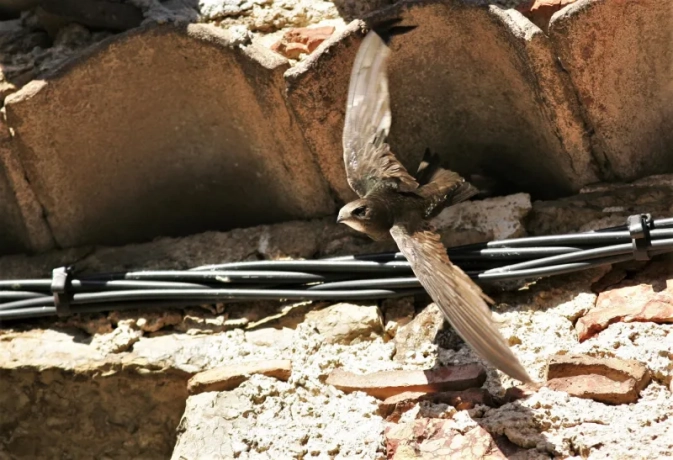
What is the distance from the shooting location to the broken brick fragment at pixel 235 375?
2320 millimetres

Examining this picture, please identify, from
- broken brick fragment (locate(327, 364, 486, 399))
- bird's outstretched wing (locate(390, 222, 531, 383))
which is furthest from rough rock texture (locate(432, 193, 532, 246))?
broken brick fragment (locate(327, 364, 486, 399))

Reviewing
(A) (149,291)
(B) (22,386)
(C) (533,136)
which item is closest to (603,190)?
(C) (533,136)

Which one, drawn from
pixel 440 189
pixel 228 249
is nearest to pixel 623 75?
pixel 440 189

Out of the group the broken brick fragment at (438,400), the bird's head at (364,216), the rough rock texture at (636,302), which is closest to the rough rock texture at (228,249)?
the bird's head at (364,216)

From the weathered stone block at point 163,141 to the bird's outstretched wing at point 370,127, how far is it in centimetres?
13

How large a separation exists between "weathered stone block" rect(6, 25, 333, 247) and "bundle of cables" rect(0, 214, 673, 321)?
27 centimetres

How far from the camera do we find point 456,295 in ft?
7.28

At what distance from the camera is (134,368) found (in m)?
2.42

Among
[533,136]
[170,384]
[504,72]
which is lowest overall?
[170,384]

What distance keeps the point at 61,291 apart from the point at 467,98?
1.00 m

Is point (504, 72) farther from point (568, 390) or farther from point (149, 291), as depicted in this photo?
point (149, 291)

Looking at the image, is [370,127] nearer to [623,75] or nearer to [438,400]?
[623,75]

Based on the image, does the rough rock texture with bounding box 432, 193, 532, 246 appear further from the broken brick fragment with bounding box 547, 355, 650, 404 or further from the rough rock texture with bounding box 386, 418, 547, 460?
the rough rock texture with bounding box 386, 418, 547, 460

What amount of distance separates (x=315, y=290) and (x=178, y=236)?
0.52 m
